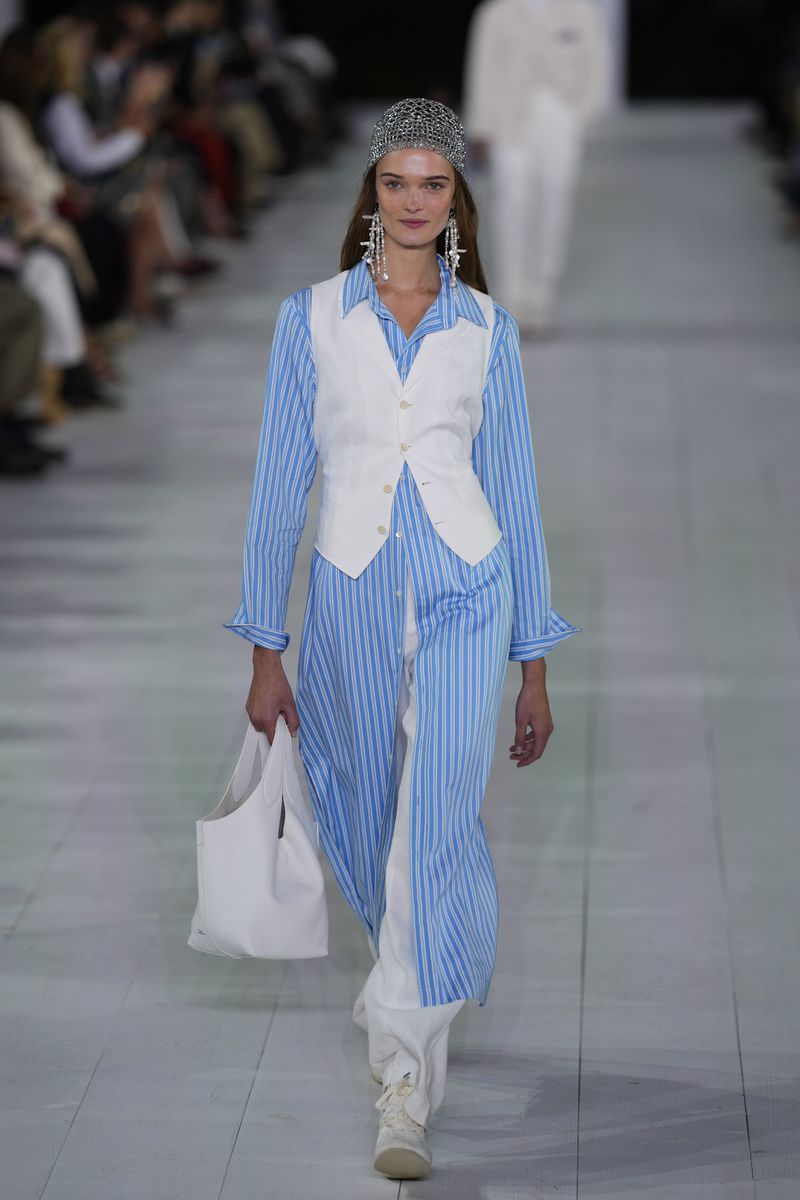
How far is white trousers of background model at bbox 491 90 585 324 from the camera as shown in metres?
8.14

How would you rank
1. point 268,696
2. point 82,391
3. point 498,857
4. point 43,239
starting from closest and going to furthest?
point 268,696
point 498,857
point 43,239
point 82,391

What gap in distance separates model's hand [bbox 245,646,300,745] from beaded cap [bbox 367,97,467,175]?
62 centimetres

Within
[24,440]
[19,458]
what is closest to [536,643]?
[19,458]

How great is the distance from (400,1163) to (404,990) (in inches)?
8.2

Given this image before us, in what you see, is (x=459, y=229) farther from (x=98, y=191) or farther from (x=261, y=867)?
(x=98, y=191)

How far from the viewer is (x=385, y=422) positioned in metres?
2.40

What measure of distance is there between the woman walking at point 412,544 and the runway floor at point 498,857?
0.83 feet

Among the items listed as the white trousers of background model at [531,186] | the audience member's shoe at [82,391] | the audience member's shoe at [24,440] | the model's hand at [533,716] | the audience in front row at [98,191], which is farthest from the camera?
the white trousers of background model at [531,186]

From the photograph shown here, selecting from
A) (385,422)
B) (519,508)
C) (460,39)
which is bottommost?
(460,39)

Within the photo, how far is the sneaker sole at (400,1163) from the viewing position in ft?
7.93

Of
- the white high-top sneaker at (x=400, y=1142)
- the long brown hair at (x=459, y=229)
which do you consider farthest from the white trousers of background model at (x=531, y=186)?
the white high-top sneaker at (x=400, y=1142)

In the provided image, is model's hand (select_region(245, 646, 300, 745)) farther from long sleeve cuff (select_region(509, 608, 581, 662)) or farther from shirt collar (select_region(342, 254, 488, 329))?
shirt collar (select_region(342, 254, 488, 329))

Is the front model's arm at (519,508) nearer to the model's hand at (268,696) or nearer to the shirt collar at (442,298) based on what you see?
the shirt collar at (442,298)

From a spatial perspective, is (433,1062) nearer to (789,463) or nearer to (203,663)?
(203,663)
